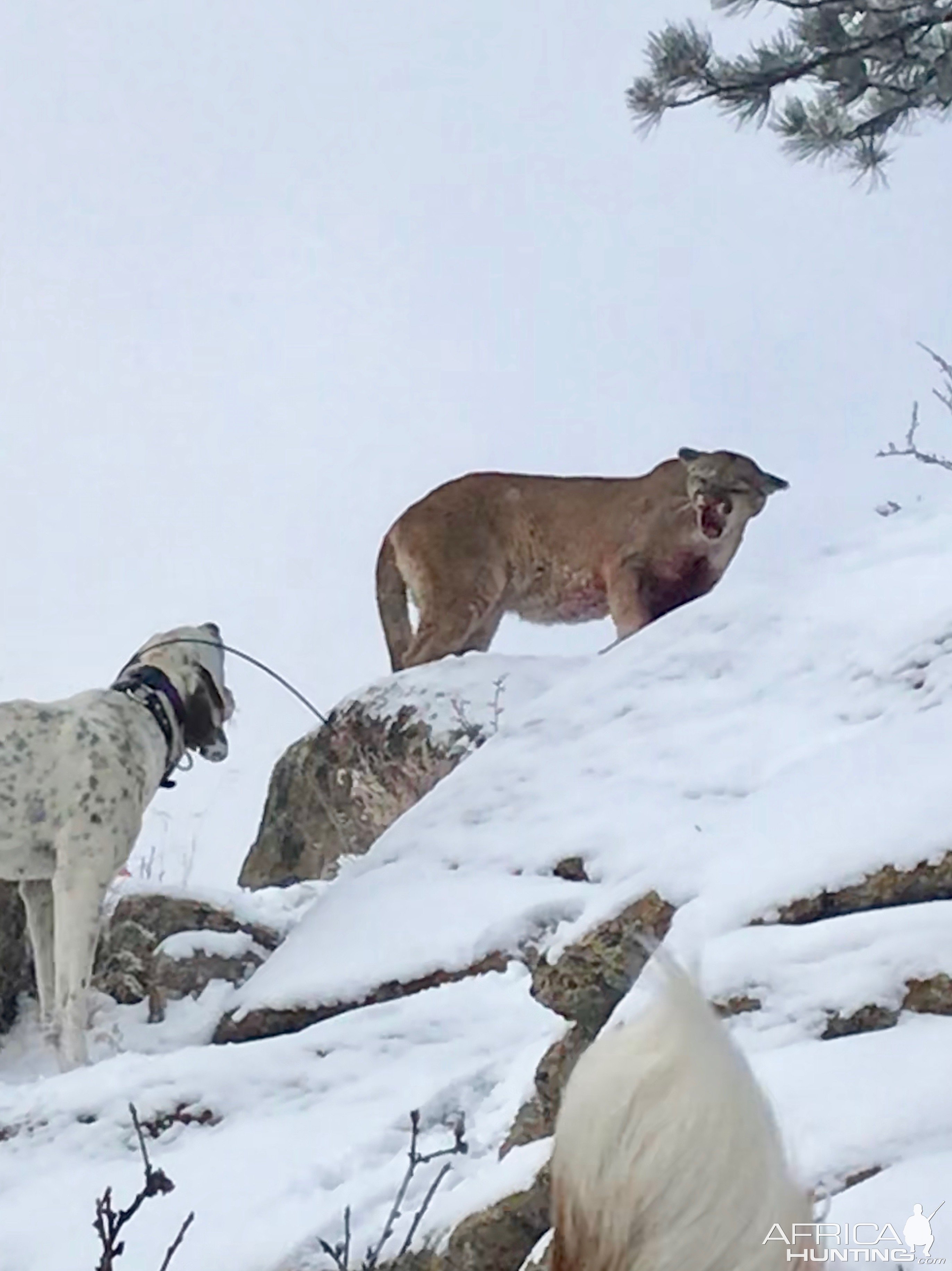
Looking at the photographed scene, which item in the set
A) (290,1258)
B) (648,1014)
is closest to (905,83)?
(290,1258)

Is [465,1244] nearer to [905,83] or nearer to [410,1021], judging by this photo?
[410,1021]

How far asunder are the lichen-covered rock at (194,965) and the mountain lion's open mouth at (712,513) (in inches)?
135

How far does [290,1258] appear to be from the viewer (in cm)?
307

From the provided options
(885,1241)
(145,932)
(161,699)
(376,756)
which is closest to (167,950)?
(145,932)

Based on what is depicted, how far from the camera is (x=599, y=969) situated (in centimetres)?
321

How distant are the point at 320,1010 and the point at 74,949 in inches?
35.8

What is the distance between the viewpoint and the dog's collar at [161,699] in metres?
5.51

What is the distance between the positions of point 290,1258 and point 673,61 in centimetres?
573

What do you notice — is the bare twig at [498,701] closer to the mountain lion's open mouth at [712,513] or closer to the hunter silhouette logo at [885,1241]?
the mountain lion's open mouth at [712,513]

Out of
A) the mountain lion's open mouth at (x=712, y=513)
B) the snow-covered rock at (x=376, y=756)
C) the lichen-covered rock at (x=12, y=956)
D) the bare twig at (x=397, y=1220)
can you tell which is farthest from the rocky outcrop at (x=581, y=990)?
the mountain lion's open mouth at (x=712, y=513)

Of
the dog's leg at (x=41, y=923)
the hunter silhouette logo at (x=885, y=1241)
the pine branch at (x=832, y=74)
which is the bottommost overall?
the hunter silhouette logo at (x=885, y=1241)

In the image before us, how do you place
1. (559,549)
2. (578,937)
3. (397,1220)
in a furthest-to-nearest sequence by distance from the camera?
(559,549)
(578,937)
(397,1220)

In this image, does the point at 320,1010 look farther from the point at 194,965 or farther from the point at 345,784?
the point at 345,784

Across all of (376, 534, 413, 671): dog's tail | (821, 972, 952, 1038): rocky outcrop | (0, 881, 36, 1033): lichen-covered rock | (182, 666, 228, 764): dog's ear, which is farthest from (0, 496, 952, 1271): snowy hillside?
(376, 534, 413, 671): dog's tail
